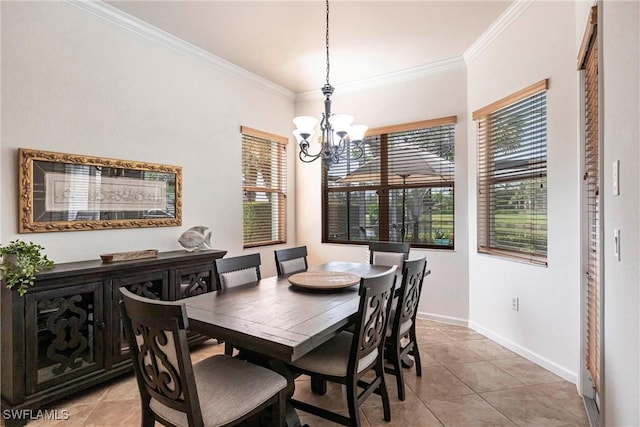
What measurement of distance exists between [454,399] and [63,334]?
2.72 m

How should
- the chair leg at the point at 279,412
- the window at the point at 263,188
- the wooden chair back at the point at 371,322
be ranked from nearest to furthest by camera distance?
the chair leg at the point at 279,412
the wooden chair back at the point at 371,322
the window at the point at 263,188

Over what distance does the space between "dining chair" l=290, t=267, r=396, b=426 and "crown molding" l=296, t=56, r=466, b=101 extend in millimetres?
2994

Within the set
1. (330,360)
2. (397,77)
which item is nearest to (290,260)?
(330,360)

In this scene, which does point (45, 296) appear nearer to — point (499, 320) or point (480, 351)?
point (480, 351)

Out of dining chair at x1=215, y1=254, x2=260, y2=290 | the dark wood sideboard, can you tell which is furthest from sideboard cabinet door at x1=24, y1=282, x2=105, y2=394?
dining chair at x1=215, y1=254, x2=260, y2=290

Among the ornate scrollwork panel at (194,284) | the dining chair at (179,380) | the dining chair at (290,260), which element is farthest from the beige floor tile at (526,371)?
the ornate scrollwork panel at (194,284)

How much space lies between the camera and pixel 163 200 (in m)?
3.31

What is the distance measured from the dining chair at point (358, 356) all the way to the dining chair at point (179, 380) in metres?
0.25

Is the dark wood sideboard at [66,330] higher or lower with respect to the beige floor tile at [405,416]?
higher

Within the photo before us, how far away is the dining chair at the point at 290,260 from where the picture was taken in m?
3.02

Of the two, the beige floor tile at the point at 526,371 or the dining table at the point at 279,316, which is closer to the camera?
the dining table at the point at 279,316

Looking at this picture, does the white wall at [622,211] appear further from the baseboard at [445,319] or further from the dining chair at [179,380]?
the baseboard at [445,319]

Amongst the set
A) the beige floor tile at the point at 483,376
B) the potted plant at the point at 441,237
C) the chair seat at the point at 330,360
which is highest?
the potted plant at the point at 441,237

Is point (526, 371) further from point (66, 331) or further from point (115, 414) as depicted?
point (66, 331)
